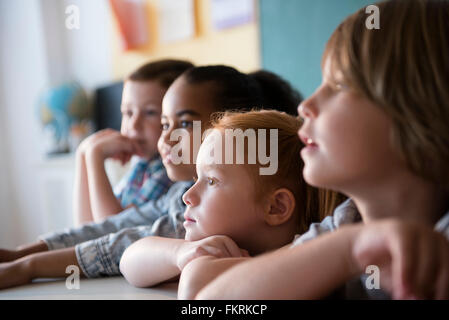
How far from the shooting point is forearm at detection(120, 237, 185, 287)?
26.6 inches

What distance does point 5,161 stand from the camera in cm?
318

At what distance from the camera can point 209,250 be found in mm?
613

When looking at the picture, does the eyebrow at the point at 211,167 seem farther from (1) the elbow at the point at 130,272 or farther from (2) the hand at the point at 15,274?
(2) the hand at the point at 15,274

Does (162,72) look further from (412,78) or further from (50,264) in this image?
(412,78)

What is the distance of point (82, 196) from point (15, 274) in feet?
1.46

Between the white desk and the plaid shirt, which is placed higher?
the plaid shirt

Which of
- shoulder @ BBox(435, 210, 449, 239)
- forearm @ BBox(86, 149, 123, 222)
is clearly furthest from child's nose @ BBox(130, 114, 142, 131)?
shoulder @ BBox(435, 210, 449, 239)

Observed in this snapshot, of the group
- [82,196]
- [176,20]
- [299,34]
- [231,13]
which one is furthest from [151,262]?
[176,20]

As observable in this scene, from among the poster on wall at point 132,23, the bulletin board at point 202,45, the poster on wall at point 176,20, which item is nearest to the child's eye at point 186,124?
the bulletin board at point 202,45

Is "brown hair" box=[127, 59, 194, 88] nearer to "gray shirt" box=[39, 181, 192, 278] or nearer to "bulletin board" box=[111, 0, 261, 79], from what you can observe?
"gray shirt" box=[39, 181, 192, 278]

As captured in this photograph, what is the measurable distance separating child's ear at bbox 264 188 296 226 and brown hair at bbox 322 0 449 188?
25cm

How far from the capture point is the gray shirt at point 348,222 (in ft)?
1.56

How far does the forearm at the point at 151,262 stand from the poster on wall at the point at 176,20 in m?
1.69

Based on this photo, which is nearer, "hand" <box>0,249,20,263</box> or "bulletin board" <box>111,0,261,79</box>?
"hand" <box>0,249,20,263</box>
